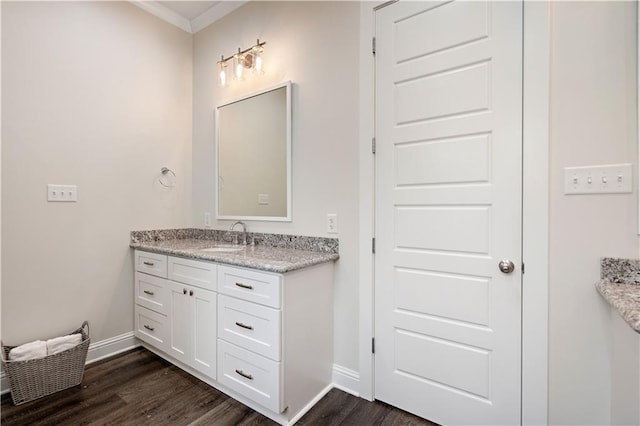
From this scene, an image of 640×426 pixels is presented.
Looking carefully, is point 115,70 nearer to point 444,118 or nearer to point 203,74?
point 203,74

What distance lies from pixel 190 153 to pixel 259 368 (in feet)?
6.99

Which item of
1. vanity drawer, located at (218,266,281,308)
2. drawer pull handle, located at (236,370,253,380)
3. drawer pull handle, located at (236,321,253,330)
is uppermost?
vanity drawer, located at (218,266,281,308)

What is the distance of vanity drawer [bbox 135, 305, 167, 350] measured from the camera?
7.27ft

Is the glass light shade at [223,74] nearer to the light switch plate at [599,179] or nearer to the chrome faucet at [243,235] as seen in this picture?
the chrome faucet at [243,235]

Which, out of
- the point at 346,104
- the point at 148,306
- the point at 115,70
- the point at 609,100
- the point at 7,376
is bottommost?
the point at 7,376

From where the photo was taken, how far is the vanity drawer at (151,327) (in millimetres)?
2215

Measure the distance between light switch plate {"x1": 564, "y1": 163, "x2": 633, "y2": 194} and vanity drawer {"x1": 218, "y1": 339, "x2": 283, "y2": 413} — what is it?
5.29ft

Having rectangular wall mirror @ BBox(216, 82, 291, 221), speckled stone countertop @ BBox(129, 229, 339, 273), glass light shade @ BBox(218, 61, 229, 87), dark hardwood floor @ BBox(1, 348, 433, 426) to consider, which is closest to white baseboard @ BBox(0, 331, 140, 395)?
dark hardwood floor @ BBox(1, 348, 433, 426)

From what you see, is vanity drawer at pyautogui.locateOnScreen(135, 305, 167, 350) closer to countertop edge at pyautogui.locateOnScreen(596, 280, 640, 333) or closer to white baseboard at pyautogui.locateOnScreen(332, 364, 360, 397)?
white baseboard at pyautogui.locateOnScreen(332, 364, 360, 397)

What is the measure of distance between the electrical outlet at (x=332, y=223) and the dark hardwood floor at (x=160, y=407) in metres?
1.02

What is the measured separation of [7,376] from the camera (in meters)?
1.73

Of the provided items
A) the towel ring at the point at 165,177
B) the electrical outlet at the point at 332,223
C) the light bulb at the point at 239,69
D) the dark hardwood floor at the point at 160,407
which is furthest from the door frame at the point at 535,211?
the towel ring at the point at 165,177

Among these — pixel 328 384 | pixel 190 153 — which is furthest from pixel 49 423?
pixel 190 153

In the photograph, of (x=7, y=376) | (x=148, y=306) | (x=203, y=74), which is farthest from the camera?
(x=203, y=74)
